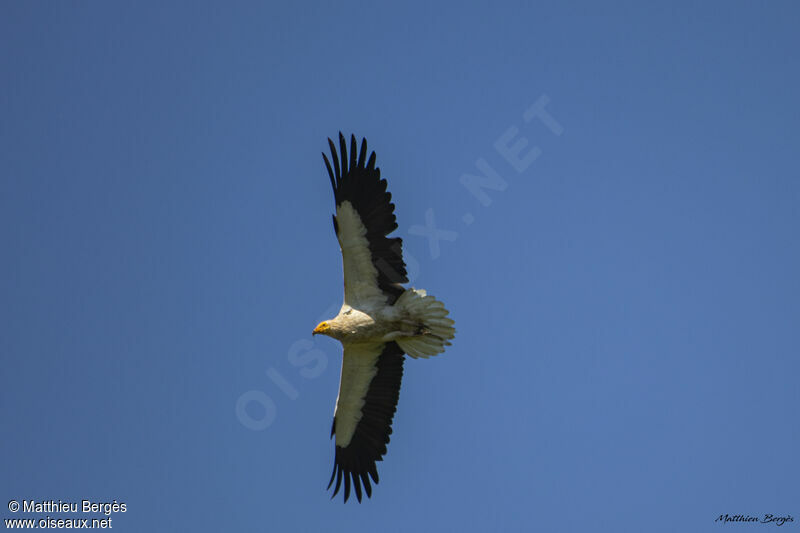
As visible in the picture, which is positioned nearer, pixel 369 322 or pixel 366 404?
pixel 369 322

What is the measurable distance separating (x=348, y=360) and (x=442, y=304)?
1640mm

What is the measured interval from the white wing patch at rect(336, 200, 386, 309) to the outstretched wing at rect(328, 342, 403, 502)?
0.74 m

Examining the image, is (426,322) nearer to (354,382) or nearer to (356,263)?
(356,263)

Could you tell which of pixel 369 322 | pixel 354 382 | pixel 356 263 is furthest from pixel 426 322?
pixel 354 382

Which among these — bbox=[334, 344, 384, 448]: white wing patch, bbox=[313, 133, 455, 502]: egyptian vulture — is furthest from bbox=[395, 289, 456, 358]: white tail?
bbox=[334, 344, 384, 448]: white wing patch

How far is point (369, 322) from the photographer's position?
1305 cm

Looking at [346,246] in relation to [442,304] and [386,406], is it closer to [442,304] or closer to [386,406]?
[442,304]

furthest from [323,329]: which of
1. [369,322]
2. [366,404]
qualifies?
[366,404]

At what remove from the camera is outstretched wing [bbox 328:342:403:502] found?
1356 cm

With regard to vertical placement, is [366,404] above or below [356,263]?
below

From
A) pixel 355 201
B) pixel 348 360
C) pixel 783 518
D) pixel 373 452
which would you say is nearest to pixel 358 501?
pixel 373 452

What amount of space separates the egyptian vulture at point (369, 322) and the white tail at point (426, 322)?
0.01 m

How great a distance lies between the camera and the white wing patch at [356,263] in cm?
1282

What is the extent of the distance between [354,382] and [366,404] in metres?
0.35
